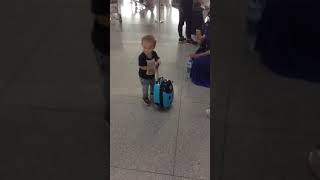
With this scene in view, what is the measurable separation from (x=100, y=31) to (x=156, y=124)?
0.77 metres

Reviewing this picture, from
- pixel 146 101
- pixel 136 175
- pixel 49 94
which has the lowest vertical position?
pixel 136 175

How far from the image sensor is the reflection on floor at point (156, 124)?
1.11 meters

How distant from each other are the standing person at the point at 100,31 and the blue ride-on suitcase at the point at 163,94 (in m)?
0.74

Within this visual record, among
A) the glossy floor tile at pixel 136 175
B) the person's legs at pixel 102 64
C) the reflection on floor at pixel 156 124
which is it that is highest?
the person's legs at pixel 102 64

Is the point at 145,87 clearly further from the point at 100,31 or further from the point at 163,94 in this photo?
the point at 100,31

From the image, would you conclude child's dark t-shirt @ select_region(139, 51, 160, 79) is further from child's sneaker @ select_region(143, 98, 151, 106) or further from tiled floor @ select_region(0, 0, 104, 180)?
tiled floor @ select_region(0, 0, 104, 180)

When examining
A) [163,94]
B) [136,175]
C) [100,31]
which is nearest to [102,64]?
[100,31]

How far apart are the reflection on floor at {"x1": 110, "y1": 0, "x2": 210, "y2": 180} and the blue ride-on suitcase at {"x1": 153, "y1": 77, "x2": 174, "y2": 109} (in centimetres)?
4

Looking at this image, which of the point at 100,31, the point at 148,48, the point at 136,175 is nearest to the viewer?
the point at 100,31

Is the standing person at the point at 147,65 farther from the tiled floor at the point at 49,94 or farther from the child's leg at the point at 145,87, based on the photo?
the tiled floor at the point at 49,94

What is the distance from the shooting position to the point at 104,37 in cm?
70

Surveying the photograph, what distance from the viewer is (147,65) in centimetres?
138

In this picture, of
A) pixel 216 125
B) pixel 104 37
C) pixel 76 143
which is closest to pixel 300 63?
pixel 216 125

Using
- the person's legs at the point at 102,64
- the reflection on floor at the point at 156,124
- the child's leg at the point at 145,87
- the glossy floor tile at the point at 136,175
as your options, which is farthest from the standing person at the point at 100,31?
the child's leg at the point at 145,87
